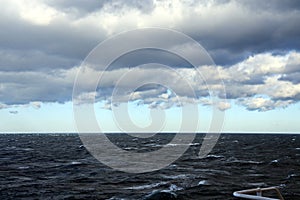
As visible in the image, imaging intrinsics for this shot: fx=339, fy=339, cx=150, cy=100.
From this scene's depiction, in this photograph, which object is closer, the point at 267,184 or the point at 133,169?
the point at 267,184

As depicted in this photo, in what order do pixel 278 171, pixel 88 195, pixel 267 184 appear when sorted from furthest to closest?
pixel 278 171 < pixel 267 184 < pixel 88 195

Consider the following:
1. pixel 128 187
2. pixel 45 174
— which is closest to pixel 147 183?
pixel 128 187

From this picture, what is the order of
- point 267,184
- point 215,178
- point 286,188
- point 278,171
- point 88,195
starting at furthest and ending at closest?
point 278,171 → point 215,178 → point 267,184 → point 286,188 → point 88,195

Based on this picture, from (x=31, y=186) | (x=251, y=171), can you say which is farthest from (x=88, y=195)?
(x=251, y=171)

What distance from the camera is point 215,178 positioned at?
41.3m

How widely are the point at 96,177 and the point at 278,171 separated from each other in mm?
25380

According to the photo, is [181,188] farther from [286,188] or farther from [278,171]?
[278,171]

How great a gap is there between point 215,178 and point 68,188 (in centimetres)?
1763

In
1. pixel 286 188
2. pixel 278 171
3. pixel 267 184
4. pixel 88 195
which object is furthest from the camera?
pixel 278 171

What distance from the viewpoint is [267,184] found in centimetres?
3688

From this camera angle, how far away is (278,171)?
1882 inches

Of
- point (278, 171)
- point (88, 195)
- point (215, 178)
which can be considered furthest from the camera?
point (278, 171)

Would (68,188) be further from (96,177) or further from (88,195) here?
(96,177)

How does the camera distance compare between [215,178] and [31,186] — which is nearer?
[31,186]
